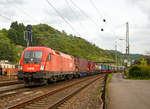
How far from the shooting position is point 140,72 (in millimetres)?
28125

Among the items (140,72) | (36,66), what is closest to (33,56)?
(36,66)

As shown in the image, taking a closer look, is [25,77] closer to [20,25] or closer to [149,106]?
[149,106]

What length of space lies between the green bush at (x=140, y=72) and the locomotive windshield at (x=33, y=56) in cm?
1694

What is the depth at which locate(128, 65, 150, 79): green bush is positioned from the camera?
27.8 metres

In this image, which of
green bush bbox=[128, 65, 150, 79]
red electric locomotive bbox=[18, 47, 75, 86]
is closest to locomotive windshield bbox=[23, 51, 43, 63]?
red electric locomotive bbox=[18, 47, 75, 86]

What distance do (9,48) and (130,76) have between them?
66412 millimetres

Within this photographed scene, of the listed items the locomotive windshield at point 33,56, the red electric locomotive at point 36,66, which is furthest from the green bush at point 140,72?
the locomotive windshield at point 33,56

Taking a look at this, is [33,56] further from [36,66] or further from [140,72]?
[140,72]

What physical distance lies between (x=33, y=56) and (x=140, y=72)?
17.8 m

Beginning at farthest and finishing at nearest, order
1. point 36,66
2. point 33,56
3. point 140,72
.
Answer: point 140,72 → point 33,56 → point 36,66

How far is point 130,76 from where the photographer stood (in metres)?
29.0

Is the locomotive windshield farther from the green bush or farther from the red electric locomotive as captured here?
the green bush

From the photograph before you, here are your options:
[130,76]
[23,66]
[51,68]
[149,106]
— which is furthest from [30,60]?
[130,76]

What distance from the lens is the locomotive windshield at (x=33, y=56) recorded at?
15936mm
